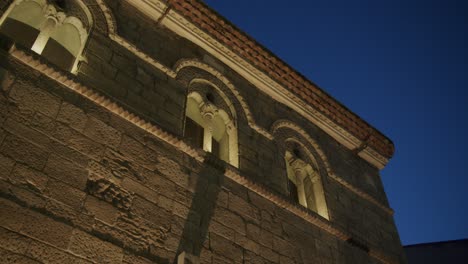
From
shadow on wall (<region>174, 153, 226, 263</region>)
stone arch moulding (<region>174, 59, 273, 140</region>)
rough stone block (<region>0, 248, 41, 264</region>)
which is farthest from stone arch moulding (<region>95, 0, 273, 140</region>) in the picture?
rough stone block (<region>0, 248, 41, 264</region>)

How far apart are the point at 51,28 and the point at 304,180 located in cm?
397

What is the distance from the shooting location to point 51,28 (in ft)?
14.0

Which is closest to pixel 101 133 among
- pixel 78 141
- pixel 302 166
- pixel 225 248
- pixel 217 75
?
pixel 78 141

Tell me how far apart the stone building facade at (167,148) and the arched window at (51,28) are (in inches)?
0.6

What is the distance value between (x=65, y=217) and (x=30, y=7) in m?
2.67

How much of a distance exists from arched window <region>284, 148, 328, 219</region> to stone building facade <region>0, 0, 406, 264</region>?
20mm

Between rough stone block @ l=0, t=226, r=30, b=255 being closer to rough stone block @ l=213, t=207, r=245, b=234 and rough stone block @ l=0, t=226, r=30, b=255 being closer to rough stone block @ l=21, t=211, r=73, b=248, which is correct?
rough stone block @ l=21, t=211, r=73, b=248

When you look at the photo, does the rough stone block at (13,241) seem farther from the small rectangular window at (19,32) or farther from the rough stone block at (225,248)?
the small rectangular window at (19,32)

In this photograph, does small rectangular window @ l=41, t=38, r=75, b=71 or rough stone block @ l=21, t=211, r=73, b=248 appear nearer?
rough stone block @ l=21, t=211, r=73, b=248

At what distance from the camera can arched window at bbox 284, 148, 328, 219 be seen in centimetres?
581

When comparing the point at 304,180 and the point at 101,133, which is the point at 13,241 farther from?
the point at 304,180

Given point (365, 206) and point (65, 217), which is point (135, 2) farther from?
point (365, 206)

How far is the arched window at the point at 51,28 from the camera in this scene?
4.26 m

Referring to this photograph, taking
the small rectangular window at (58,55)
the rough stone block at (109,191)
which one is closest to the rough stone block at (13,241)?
the rough stone block at (109,191)
